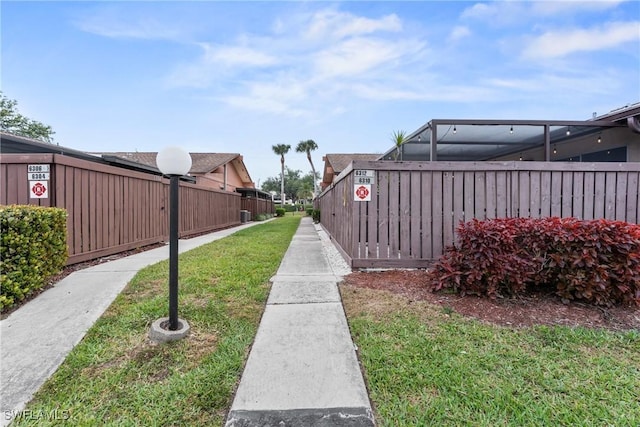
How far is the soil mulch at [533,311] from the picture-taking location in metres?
2.95

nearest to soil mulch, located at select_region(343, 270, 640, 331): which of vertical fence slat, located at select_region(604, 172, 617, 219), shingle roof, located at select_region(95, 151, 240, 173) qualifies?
vertical fence slat, located at select_region(604, 172, 617, 219)

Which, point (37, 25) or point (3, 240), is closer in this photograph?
point (3, 240)

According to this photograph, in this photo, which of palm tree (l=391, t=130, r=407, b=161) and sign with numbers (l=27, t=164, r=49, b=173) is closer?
sign with numbers (l=27, t=164, r=49, b=173)

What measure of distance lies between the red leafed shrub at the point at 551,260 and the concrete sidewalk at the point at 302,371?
169 cm

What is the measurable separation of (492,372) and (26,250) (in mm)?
4998

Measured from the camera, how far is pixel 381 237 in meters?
4.82

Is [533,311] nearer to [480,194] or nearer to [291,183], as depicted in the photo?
[480,194]

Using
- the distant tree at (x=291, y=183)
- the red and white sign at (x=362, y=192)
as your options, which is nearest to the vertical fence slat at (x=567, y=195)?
the red and white sign at (x=362, y=192)

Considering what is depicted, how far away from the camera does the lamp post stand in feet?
8.73

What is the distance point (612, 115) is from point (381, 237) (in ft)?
23.5

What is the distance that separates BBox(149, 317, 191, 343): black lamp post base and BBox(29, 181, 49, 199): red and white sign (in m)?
3.75

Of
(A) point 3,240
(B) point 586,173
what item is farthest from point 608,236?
(A) point 3,240

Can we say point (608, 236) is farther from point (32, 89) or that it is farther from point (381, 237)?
point (32, 89)

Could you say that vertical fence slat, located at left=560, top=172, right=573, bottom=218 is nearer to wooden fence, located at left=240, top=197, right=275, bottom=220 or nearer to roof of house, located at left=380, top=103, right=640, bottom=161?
roof of house, located at left=380, top=103, right=640, bottom=161
